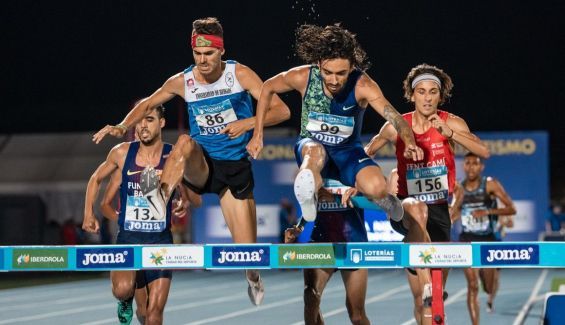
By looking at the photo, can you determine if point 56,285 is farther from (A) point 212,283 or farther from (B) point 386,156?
(B) point 386,156

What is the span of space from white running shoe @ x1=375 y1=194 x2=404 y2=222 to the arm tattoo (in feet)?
1.39

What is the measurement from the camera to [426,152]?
287 inches

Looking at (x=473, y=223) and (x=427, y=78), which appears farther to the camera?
(x=473, y=223)

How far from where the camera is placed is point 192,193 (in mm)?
7629

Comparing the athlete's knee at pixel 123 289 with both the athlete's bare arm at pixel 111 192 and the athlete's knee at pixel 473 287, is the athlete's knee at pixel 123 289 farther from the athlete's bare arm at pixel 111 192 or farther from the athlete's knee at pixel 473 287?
the athlete's knee at pixel 473 287

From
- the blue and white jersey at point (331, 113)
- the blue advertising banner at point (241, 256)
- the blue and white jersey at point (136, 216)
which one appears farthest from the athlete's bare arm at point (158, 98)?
the blue advertising banner at point (241, 256)

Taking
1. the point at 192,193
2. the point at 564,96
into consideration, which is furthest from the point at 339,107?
the point at 564,96

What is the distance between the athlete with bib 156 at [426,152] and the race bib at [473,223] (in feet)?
12.1

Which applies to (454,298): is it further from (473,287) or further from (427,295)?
(427,295)

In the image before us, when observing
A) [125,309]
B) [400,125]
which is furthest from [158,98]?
[400,125]

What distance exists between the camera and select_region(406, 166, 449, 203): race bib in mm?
7297

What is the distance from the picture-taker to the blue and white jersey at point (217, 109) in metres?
7.13

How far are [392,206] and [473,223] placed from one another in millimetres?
4698

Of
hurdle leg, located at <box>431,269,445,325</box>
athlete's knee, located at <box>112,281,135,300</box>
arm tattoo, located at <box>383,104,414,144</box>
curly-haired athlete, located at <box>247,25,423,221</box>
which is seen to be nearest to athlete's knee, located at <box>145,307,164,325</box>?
athlete's knee, located at <box>112,281,135,300</box>
